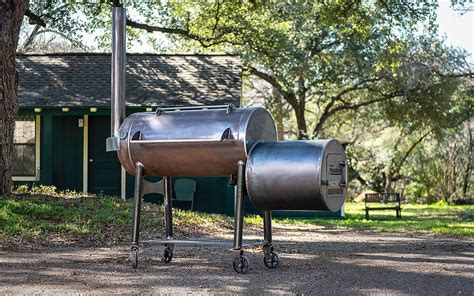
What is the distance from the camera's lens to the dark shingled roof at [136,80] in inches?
776

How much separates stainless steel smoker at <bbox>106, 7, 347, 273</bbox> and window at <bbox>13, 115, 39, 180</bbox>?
36.2 ft

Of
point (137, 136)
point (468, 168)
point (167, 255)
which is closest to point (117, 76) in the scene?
point (137, 136)

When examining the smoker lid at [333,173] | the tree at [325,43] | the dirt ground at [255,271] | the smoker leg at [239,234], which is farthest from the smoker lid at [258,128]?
the tree at [325,43]

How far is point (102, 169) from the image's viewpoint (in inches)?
800

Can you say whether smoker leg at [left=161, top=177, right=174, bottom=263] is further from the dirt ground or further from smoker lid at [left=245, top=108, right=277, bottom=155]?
smoker lid at [left=245, top=108, right=277, bottom=155]

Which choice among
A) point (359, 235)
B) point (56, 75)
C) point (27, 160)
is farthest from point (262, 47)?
point (359, 235)

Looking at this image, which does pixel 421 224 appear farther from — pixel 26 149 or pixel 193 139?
pixel 193 139

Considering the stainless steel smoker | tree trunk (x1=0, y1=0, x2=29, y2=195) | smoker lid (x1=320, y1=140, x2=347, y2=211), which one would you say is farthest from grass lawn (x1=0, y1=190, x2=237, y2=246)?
smoker lid (x1=320, y1=140, x2=347, y2=211)

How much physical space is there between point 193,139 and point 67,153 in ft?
39.3

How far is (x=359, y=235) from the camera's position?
15.5 metres

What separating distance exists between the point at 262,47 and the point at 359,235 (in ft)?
27.5

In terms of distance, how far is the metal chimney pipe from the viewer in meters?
9.92

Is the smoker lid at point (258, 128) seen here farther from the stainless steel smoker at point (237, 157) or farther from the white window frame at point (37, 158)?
the white window frame at point (37, 158)

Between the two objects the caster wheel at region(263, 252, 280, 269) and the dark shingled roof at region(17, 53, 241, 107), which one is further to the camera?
the dark shingled roof at region(17, 53, 241, 107)
